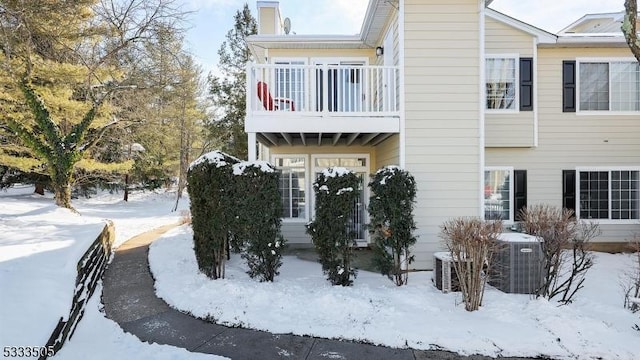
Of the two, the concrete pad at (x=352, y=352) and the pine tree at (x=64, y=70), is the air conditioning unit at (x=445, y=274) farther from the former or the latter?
the pine tree at (x=64, y=70)

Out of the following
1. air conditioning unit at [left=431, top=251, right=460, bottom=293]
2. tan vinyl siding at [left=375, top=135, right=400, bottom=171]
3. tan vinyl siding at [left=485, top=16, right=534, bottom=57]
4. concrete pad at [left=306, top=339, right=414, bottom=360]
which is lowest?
concrete pad at [left=306, top=339, right=414, bottom=360]

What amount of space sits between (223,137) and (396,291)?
17104 mm

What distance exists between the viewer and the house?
7477 millimetres

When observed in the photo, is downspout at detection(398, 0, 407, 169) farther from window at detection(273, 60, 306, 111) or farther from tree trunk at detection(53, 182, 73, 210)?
tree trunk at detection(53, 182, 73, 210)

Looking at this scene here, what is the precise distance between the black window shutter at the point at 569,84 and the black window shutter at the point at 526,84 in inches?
41.9

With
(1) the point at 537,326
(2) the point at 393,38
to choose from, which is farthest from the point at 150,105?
(1) the point at 537,326

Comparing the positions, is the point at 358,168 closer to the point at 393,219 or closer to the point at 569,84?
the point at 393,219

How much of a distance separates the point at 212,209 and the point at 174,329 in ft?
7.73

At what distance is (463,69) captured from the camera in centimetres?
748

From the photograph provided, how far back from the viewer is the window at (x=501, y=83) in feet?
30.5

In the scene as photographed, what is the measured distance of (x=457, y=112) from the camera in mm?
7500

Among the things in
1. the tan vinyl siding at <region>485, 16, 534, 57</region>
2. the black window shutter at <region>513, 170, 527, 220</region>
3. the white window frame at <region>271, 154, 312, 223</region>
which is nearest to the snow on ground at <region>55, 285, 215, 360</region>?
the white window frame at <region>271, 154, 312, 223</region>

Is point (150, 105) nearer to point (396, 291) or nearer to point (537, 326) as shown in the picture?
point (396, 291)

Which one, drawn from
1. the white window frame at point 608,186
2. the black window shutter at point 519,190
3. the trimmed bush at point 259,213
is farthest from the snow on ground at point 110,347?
the white window frame at point 608,186
